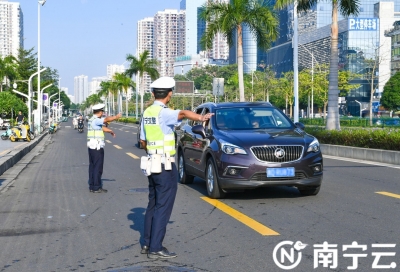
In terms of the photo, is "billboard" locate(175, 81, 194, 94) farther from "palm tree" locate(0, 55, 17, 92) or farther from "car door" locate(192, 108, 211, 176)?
"car door" locate(192, 108, 211, 176)

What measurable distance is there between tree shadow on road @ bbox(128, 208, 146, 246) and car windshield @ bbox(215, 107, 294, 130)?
2340 millimetres

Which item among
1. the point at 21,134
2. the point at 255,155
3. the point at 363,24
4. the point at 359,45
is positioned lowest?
the point at 21,134

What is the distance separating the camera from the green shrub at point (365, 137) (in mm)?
18156

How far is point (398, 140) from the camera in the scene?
17672 mm

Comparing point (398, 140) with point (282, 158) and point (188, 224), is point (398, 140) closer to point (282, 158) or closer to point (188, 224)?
point (282, 158)

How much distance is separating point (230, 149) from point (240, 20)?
2644 centimetres

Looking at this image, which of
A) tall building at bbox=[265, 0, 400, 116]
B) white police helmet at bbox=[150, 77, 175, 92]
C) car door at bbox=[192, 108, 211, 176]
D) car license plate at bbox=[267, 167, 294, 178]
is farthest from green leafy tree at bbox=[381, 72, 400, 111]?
white police helmet at bbox=[150, 77, 175, 92]

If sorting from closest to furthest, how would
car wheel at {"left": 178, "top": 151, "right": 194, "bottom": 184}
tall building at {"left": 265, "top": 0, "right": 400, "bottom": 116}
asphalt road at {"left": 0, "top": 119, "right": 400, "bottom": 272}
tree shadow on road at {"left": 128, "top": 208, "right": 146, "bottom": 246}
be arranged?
asphalt road at {"left": 0, "top": 119, "right": 400, "bottom": 272}, tree shadow on road at {"left": 128, "top": 208, "right": 146, "bottom": 246}, car wheel at {"left": 178, "top": 151, "right": 194, "bottom": 184}, tall building at {"left": 265, "top": 0, "right": 400, "bottom": 116}

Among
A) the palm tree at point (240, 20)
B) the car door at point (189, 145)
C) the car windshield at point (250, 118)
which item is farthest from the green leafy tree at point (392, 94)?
the car windshield at point (250, 118)

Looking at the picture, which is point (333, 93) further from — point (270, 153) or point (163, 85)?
point (163, 85)

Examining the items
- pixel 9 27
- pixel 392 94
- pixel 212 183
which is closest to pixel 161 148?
pixel 212 183

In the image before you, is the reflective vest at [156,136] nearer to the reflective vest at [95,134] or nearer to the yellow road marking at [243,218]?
the yellow road marking at [243,218]

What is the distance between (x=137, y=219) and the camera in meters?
8.68

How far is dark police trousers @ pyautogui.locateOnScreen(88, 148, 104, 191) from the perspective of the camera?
1184 centimetres
